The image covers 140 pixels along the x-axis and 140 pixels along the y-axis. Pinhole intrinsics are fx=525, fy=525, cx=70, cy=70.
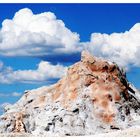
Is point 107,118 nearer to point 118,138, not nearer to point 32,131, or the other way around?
point 32,131

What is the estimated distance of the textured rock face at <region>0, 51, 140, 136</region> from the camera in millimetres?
38750

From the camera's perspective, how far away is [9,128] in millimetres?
39656

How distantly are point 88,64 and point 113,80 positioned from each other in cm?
231

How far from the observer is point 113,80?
134ft

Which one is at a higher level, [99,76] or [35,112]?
[99,76]

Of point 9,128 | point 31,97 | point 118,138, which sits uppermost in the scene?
point 31,97

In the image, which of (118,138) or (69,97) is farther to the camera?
(69,97)

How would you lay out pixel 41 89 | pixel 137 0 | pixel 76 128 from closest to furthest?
pixel 137 0 → pixel 76 128 → pixel 41 89

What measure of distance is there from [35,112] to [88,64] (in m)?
5.56

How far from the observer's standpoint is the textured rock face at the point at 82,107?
38750 mm

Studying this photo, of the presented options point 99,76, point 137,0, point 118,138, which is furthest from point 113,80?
point 137,0

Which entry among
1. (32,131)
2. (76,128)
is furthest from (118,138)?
(32,131)

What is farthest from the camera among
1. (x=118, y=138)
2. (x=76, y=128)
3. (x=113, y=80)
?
(x=113, y=80)

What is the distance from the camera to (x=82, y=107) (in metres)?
39.2
